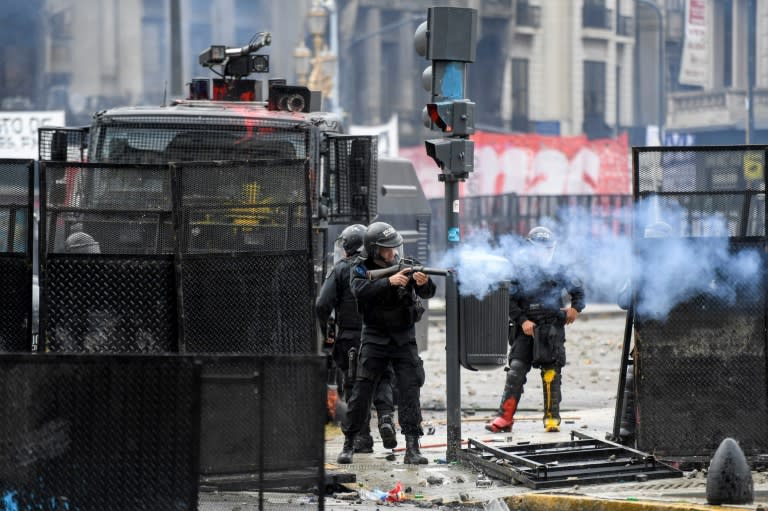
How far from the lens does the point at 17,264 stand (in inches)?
355

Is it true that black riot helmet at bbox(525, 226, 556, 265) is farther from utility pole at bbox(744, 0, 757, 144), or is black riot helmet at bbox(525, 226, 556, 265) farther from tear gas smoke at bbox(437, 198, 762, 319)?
utility pole at bbox(744, 0, 757, 144)

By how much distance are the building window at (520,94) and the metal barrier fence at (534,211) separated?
30102mm

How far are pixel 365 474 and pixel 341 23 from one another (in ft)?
169

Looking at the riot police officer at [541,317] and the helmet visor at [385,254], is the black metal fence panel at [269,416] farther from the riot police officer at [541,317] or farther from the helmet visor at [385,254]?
the riot police officer at [541,317]

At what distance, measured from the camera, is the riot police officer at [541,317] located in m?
12.1

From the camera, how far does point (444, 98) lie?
10.2 m

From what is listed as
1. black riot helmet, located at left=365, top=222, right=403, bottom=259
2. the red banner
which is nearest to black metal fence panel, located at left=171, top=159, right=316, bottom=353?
black riot helmet, located at left=365, top=222, right=403, bottom=259

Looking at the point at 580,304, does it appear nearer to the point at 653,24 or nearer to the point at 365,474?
the point at 365,474

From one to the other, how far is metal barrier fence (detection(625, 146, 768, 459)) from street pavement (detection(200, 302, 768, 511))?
1.24 feet

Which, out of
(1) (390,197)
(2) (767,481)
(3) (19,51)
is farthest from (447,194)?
(3) (19,51)

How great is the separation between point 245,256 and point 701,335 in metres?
3.18

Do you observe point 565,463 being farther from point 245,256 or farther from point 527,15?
point 527,15

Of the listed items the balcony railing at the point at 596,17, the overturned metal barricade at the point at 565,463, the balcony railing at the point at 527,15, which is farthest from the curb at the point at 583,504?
the balcony railing at the point at 596,17

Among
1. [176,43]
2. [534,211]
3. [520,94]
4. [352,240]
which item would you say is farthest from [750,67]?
[352,240]
